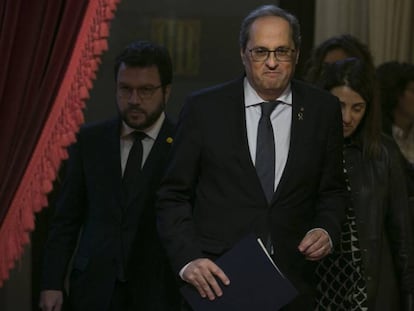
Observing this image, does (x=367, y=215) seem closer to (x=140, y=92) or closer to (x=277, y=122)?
(x=277, y=122)

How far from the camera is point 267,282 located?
2973 mm

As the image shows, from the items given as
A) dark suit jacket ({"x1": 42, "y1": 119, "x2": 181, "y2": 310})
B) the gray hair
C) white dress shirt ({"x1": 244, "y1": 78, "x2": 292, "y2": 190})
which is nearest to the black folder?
white dress shirt ({"x1": 244, "y1": 78, "x2": 292, "y2": 190})

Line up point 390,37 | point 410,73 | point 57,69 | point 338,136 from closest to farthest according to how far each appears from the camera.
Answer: point 57,69 < point 338,136 < point 410,73 < point 390,37

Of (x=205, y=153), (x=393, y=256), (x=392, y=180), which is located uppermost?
(x=205, y=153)

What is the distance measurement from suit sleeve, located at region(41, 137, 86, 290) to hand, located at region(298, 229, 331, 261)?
1052 mm

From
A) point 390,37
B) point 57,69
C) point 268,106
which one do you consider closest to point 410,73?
point 390,37

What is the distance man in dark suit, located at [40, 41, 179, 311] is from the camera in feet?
12.3

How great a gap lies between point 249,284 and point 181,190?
12.9 inches

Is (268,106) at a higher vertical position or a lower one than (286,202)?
higher

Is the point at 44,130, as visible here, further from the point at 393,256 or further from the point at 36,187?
the point at 393,256

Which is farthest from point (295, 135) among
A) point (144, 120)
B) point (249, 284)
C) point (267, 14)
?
point (144, 120)

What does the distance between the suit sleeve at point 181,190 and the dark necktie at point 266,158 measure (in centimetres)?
17

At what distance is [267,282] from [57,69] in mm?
850

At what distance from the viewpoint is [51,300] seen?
3.84m
